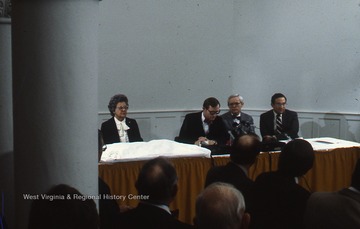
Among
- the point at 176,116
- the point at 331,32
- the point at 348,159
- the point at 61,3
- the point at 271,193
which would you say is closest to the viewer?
the point at 61,3

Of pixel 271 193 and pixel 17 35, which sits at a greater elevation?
pixel 17 35

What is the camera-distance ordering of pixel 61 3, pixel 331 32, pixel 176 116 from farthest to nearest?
pixel 176 116 < pixel 331 32 < pixel 61 3

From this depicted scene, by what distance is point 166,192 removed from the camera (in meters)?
2.17

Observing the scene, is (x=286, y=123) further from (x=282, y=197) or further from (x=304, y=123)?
(x=282, y=197)

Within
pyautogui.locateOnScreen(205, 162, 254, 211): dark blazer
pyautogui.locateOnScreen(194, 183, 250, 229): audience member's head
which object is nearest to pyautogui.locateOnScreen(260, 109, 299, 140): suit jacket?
pyautogui.locateOnScreen(205, 162, 254, 211): dark blazer

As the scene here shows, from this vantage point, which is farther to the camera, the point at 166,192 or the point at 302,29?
the point at 302,29

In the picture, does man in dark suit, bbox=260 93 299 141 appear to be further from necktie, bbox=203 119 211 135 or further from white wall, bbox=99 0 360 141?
white wall, bbox=99 0 360 141

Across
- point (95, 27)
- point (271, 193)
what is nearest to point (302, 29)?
point (271, 193)

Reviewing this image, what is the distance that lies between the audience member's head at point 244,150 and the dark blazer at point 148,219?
44.3 inches

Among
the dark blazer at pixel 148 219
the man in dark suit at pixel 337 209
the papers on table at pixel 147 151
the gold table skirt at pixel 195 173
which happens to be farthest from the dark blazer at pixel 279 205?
the papers on table at pixel 147 151

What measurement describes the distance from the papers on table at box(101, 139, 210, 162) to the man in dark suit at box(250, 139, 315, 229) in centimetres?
132

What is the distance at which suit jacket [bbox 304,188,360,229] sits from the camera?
209 cm

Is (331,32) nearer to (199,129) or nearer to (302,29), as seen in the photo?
(302,29)

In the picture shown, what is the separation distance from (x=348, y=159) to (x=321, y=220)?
2.92 metres
